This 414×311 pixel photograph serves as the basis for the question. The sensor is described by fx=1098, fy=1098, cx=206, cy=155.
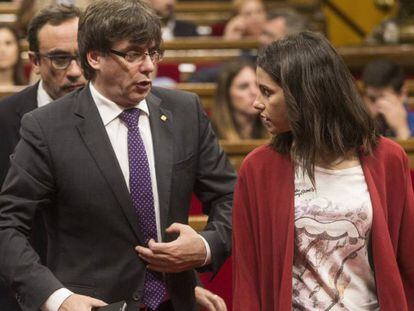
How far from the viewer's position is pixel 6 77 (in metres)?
4.31

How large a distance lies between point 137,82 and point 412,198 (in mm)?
546

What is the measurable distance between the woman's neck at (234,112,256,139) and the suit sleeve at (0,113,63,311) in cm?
193

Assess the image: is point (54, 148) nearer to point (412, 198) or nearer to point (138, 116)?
point (138, 116)

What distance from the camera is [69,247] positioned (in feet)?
6.76

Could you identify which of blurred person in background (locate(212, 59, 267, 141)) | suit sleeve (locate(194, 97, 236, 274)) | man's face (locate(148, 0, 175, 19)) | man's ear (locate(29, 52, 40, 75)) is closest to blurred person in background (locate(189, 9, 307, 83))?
man's face (locate(148, 0, 175, 19))

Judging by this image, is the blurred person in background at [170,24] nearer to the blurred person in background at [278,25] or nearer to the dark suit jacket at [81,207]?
the blurred person in background at [278,25]

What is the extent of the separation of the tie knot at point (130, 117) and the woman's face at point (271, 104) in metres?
0.25

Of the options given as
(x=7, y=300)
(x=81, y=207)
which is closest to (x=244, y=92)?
(x=7, y=300)

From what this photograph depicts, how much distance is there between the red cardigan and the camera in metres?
1.93

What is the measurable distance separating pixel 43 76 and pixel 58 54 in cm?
6

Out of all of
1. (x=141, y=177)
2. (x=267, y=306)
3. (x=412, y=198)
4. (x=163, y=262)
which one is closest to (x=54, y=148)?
(x=141, y=177)

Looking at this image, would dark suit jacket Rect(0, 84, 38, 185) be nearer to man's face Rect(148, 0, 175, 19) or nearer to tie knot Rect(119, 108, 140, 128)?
tie knot Rect(119, 108, 140, 128)

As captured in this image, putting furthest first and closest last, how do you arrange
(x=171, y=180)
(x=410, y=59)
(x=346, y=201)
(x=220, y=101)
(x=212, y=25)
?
(x=212, y=25) < (x=410, y=59) < (x=220, y=101) < (x=171, y=180) < (x=346, y=201)

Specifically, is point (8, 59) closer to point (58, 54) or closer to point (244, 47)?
point (244, 47)
